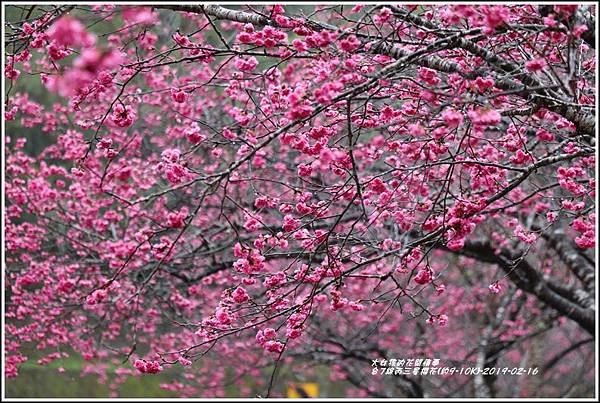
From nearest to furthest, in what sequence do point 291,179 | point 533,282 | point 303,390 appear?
point 533,282 < point 291,179 < point 303,390

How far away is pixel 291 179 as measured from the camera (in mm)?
7523

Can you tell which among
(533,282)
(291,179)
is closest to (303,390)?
(291,179)

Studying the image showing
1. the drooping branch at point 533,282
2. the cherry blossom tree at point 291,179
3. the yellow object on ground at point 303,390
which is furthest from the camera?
the yellow object on ground at point 303,390

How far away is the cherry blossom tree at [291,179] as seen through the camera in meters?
2.91

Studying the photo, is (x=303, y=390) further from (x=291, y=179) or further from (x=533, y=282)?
(x=533, y=282)

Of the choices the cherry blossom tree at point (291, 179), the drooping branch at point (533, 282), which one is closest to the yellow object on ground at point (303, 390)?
the cherry blossom tree at point (291, 179)

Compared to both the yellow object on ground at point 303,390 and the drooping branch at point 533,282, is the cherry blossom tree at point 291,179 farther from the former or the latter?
the yellow object on ground at point 303,390

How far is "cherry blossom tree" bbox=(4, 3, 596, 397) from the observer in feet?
9.53

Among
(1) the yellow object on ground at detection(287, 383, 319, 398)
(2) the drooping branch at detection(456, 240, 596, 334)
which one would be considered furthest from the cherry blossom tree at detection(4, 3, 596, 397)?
(1) the yellow object on ground at detection(287, 383, 319, 398)

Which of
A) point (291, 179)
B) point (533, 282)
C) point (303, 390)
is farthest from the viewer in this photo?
point (303, 390)

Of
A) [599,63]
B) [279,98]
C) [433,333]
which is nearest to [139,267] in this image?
[279,98]

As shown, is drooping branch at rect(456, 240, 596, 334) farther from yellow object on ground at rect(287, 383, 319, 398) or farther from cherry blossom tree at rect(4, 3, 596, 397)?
yellow object on ground at rect(287, 383, 319, 398)

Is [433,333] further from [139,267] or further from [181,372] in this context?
[139,267]

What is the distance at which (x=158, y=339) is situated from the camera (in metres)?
8.30
